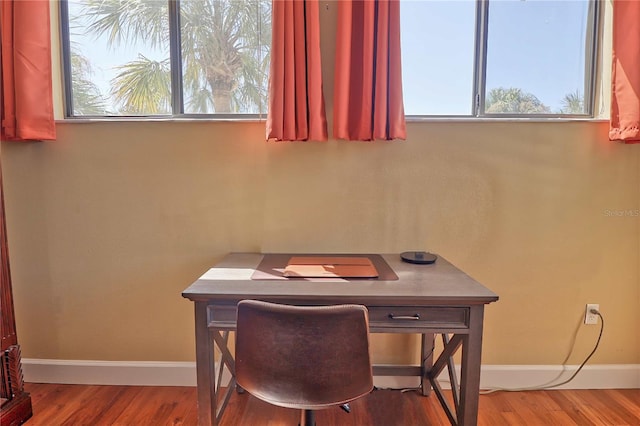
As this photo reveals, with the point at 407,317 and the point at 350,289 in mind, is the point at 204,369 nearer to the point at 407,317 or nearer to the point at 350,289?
the point at 350,289

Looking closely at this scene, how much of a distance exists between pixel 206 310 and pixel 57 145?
1299mm

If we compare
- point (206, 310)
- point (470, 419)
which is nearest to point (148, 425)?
point (206, 310)

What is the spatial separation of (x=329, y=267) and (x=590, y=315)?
1.43 m

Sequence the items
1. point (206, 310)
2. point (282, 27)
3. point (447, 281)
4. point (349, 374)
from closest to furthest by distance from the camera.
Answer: point (349, 374)
point (206, 310)
point (447, 281)
point (282, 27)

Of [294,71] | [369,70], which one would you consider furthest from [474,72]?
[294,71]

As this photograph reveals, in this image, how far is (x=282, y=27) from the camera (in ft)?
5.77

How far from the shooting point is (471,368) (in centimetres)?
141

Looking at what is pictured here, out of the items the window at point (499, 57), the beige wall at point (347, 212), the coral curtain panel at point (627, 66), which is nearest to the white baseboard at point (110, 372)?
the beige wall at point (347, 212)

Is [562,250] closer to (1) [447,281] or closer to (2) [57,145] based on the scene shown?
(1) [447,281]

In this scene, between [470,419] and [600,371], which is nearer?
[470,419]

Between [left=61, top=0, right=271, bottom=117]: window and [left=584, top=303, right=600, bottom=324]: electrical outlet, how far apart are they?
1.97 meters

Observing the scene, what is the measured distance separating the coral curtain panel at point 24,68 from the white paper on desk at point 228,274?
43.4 inches

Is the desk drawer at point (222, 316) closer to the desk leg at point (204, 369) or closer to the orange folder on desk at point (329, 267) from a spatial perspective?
the desk leg at point (204, 369)

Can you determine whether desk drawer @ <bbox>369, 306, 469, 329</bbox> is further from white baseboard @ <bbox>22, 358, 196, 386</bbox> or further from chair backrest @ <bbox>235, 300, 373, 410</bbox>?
white baseboard @ <bbox>22, 358, 196, 386</bbox>
